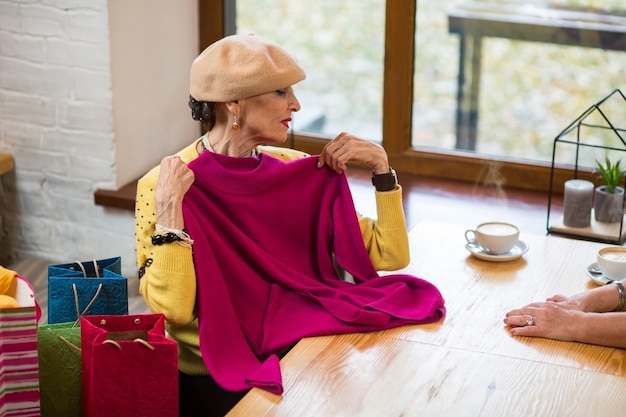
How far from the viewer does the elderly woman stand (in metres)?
2.05

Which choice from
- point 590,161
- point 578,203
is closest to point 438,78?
point 590,161

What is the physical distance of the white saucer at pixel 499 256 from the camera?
95.3 inches

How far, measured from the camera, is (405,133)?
3486 millimetres

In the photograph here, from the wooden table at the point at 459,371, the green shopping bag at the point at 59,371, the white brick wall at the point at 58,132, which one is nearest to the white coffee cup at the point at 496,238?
the wooden table at the point at 459,371

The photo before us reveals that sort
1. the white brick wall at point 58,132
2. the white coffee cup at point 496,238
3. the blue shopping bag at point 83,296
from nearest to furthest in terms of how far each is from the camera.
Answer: the blue shopping bag at point 83,296 < the white coffee cup at point 496,238 < the white brick wall at point 58,132

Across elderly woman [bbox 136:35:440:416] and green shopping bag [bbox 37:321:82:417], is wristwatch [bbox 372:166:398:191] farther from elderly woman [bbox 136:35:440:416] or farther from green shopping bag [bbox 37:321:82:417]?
green shopping bag [bbox 37:321:82:417]

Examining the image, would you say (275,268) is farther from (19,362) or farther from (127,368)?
(19,362)

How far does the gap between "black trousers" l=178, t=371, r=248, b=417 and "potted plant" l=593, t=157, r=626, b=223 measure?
1302 mm

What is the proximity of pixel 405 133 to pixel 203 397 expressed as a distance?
1.57m

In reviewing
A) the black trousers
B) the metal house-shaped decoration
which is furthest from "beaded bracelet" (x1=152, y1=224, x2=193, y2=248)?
the metal house-shaped decoration

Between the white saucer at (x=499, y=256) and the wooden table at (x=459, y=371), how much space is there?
124mm

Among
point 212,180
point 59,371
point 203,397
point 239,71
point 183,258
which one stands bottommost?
point 203,397

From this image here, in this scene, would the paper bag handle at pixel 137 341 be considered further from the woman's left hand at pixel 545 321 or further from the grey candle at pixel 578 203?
the grey candle at pixel 578 203

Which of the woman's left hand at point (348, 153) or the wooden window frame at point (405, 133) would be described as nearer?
the woman's left hand at point (348, 153)
